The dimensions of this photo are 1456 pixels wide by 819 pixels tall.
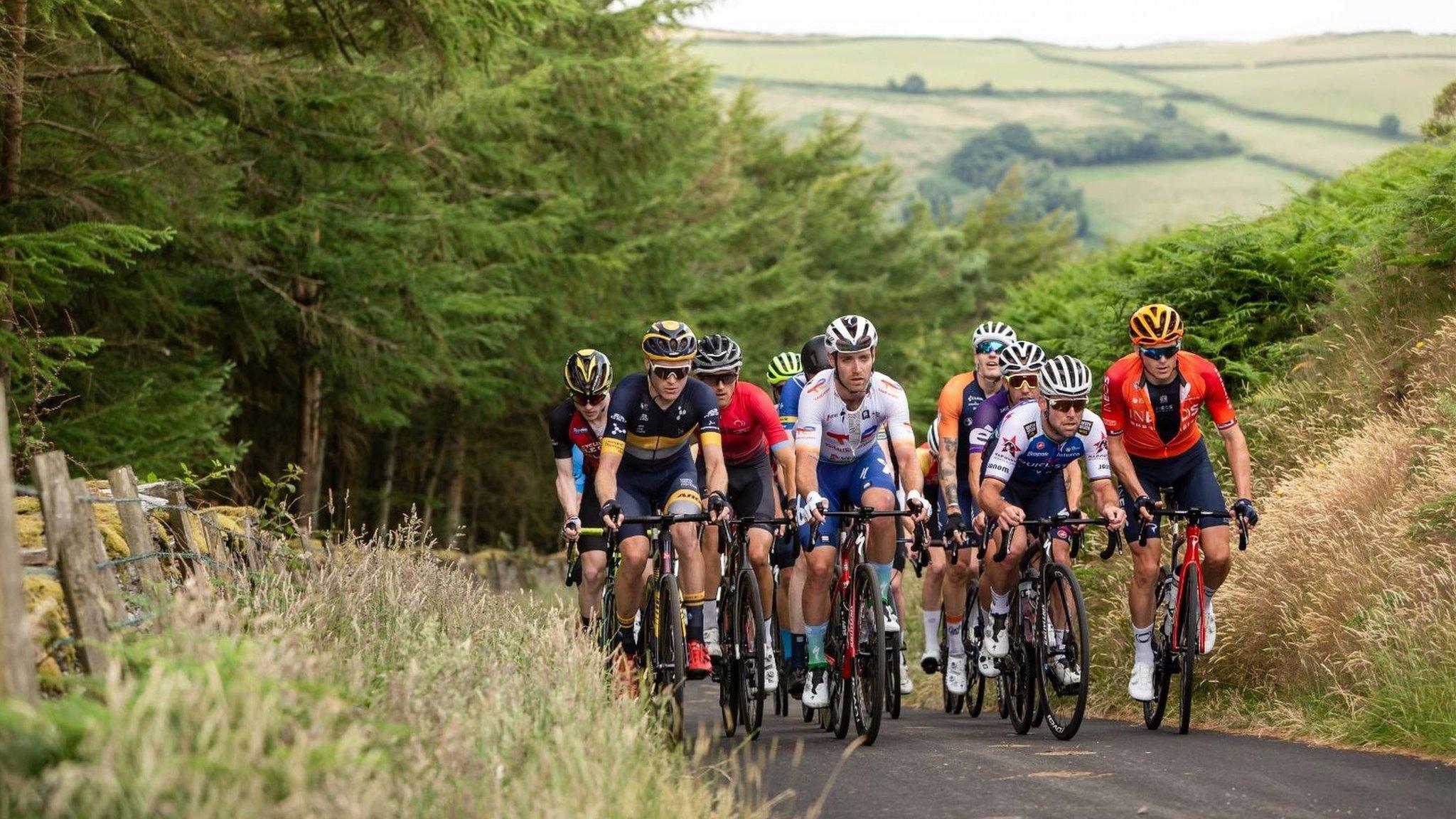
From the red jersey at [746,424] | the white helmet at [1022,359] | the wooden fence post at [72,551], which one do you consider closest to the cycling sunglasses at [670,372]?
the red jersey at [746,424]

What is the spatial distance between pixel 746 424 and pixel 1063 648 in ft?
9.55

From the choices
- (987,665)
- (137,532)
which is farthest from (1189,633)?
(137,532)

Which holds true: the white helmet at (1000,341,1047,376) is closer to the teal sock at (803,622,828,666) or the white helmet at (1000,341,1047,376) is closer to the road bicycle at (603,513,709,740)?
the teal sock at (803,622,828,666)

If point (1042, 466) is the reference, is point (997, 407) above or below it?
above

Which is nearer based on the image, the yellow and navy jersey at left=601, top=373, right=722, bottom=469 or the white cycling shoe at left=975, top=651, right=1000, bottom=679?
the yellow and navy jersey at left=601, top=373, right=722, bottom=469

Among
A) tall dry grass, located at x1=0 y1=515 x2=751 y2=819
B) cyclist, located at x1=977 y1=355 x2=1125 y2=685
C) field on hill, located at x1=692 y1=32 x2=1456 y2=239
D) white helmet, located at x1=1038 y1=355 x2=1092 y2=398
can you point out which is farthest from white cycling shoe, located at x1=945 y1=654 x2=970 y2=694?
field on hill, located at x1=692 y1=32 x2=1456 y2=239

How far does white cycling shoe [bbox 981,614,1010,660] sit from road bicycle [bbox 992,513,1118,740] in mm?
43

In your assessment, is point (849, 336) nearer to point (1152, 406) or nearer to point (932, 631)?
point (1152, 406)

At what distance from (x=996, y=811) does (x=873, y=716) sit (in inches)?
94.5

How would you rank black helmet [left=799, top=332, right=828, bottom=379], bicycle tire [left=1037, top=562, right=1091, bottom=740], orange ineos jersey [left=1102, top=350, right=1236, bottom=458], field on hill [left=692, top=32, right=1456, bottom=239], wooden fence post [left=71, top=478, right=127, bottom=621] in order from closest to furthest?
wooden fence post [left=71, top=478, right=127, bottom=621] < bicycle tire [left=1037, top=562, right=1091, bottom=740] < orange ineos jersey [left=1102, top=350, right=1236, bottom=458] < black helmet [left=799, top=332, right=828, bottom=379] < field on hill [left=692, top=32, right=1456, bottom=239]

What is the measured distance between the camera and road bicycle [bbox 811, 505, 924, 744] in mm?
10094

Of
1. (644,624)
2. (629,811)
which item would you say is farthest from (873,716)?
(629,811)

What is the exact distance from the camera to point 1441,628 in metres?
9.66

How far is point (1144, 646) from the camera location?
11.1 m
